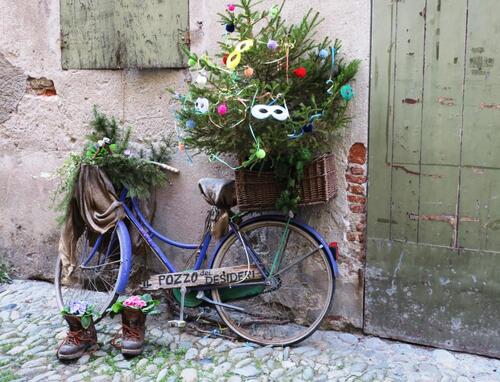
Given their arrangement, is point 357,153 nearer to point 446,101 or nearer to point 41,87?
point 446,101

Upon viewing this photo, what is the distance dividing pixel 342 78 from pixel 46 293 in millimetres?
3037

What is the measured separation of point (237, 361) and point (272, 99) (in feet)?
5.34

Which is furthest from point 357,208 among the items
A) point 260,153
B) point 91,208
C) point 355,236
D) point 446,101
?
point 91,208

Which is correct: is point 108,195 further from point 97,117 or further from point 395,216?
point 395,216

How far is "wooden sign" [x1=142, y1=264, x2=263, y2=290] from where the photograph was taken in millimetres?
3871

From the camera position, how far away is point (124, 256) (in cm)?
407

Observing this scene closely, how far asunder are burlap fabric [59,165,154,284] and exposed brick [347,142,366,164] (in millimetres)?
1661

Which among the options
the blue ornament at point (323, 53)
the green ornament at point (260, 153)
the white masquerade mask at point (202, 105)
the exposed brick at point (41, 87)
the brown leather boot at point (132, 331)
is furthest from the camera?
the exposed brick at point (41, 87)

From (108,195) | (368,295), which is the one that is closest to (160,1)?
(108,195)

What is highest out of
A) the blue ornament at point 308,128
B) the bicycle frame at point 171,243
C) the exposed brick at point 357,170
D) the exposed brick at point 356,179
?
the blue ornament at point 308,128

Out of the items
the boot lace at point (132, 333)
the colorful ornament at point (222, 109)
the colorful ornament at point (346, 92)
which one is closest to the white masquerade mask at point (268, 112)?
the colorful ornament at point (222, 109)

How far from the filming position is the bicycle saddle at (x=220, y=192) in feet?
12.6

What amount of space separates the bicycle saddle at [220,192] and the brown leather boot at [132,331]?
34.0 inches

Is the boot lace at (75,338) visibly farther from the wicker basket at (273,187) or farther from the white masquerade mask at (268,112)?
the white masquerade mask at (268,112)
